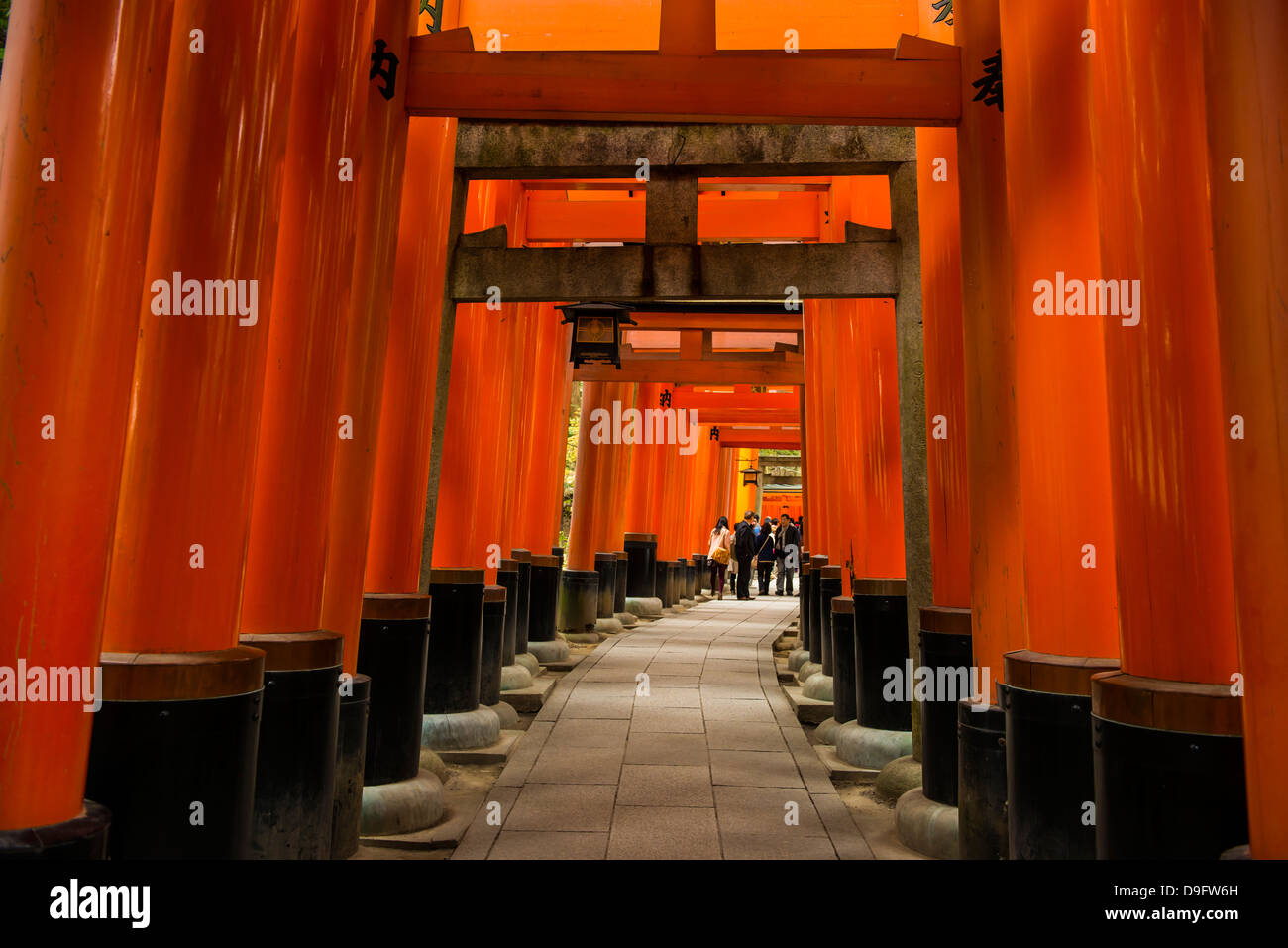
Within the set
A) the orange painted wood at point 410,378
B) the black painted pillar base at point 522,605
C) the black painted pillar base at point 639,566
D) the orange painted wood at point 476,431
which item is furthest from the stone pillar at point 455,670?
the black painted pillar base at point 639,566

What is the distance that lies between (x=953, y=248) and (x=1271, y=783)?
3.29 m

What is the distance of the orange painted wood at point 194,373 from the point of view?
99.0 inches

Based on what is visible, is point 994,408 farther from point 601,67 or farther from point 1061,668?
point 601,67

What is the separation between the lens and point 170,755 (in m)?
2.35

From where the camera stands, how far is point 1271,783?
65.2 inches

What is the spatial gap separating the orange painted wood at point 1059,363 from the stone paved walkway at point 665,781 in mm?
1736

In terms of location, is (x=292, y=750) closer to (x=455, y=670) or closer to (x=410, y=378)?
(x=410, y=378)

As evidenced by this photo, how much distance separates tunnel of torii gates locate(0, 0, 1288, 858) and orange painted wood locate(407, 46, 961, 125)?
0.02 m

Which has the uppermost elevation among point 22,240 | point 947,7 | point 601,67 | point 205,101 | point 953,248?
point 947,7

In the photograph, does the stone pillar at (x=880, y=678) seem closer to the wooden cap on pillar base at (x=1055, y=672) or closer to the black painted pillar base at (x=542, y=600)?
the wooden cap on pillar base at (x=1055, y=672)

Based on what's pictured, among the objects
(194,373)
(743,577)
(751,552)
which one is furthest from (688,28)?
(743,577)

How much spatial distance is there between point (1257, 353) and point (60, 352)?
243cm
